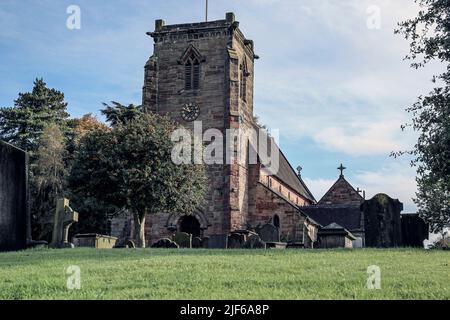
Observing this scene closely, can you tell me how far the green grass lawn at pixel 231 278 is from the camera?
8.04 meters

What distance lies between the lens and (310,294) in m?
7.96

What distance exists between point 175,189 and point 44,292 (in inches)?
723

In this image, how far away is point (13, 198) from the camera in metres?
16.6

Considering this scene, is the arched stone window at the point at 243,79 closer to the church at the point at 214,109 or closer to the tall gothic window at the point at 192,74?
the church at the point at 214,109

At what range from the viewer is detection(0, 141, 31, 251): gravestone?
16.3 meters

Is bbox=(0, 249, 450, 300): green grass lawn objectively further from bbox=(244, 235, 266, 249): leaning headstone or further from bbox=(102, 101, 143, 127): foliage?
bbox=(102, 101, 143, 127): foliage

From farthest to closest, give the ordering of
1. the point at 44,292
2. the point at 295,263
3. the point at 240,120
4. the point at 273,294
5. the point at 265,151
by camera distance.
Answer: the point at 265,151
the point at 240,120
the point at 295,263
the point at 44,292
the point at 273,294

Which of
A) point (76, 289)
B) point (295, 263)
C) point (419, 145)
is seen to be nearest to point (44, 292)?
point (76, 289)

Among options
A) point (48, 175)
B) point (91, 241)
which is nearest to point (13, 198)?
point (91, 241)

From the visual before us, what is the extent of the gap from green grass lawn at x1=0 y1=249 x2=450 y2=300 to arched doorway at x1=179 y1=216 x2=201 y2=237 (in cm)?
2252

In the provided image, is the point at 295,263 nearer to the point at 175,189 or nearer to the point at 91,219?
the point at 175,189

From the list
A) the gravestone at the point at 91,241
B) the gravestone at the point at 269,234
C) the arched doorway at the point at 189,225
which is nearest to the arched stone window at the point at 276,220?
the arched doorway at the point at 189,225

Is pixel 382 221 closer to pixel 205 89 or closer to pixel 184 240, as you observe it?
pixel 184 240
